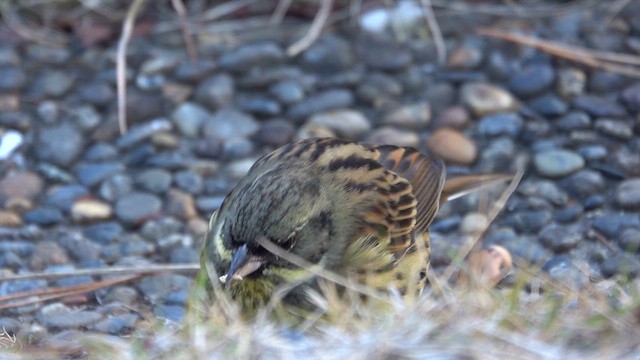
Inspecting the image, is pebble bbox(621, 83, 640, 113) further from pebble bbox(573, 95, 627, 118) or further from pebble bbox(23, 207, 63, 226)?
pebble bbox(23, 207, 63, 226)

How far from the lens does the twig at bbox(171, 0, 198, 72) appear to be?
640 centimetres

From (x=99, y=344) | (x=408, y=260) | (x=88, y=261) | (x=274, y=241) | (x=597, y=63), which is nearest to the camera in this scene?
(x=99, y=344)

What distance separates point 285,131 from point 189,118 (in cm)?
52

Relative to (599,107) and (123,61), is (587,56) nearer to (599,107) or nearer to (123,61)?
(599,107)

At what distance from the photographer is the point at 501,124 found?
20.3ft

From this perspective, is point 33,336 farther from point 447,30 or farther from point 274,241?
point 447,30

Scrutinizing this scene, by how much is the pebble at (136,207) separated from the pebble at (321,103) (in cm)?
90

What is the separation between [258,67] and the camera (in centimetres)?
655

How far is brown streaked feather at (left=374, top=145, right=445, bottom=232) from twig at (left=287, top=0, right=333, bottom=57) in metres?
1.47

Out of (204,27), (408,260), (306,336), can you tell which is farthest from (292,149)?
(204,27)

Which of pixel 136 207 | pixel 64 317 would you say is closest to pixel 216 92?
pixel 136 207

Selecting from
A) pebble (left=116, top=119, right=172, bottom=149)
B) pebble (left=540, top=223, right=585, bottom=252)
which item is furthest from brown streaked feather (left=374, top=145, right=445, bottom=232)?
pebble (left=116, top=119, right=172, bottom=149)

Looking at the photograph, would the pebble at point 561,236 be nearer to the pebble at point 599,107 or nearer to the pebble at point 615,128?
the pebble at point 615,128

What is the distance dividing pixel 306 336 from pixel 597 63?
351cm
